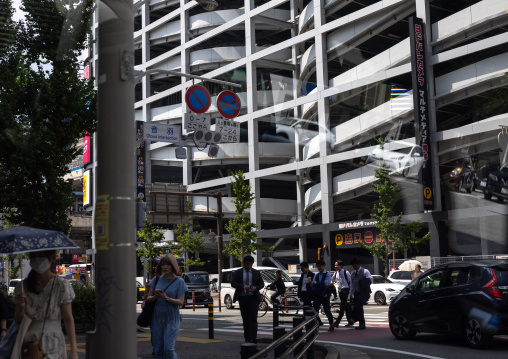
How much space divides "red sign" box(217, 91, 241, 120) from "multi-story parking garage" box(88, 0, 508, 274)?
60.7 ft

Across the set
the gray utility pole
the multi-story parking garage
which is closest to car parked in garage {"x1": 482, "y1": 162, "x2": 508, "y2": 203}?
the multi-story parking garage

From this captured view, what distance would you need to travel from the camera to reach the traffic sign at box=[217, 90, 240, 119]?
19078 millimetres

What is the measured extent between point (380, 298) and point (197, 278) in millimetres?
9651

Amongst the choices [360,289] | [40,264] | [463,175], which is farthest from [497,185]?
[40,264]

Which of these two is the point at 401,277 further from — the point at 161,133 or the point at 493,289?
the point at 493,289

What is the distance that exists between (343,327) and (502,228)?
20049 mm

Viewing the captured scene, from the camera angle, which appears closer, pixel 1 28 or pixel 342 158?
pixel 1 28

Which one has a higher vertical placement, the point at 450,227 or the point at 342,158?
the point at 342,158

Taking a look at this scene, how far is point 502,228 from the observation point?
113ft

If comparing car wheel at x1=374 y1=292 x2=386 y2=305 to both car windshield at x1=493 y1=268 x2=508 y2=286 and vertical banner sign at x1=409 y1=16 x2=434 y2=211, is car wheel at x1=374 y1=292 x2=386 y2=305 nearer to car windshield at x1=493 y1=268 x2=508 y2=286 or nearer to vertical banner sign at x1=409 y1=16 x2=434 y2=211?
vertical banner sign at x1=409 y1=16 x2=434 y2=211

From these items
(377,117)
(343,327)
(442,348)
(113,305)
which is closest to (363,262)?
(377,117)

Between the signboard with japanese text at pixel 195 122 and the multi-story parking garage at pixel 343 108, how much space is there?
1959 cm

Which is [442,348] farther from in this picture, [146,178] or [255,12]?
[146,178]

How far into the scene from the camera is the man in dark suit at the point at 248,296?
12016 millimetres
